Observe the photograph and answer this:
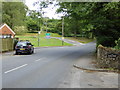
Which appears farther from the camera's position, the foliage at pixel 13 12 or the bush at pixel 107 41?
the foliage at pixel 13 12

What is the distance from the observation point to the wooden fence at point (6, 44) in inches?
919

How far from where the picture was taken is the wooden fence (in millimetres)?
23345

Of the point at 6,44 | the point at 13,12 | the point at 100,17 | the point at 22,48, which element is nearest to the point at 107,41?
the point at 100,17

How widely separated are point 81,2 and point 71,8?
4.38 ft

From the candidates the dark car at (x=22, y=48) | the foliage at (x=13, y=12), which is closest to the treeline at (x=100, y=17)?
the dark car at (x=22, y=48)

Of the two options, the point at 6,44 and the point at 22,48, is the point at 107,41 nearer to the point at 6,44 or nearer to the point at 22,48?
the point at 22,48

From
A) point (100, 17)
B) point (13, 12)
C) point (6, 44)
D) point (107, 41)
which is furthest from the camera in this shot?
point (13, 12)

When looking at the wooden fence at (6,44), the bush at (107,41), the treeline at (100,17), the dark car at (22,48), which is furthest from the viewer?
the wooden fence at (6,44)

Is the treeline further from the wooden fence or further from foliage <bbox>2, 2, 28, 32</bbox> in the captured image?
foliage <bbox>2, 2, 28, 32</bbox>

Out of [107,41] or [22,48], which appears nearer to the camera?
[107,41]

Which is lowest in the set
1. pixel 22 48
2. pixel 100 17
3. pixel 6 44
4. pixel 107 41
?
pixel 22 48

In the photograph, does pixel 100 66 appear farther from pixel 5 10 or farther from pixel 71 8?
pixel 5 10

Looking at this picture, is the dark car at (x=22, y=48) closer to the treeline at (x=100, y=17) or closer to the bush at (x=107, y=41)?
the treeline at (x=100, y=17)

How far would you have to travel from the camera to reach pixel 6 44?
2434cm
